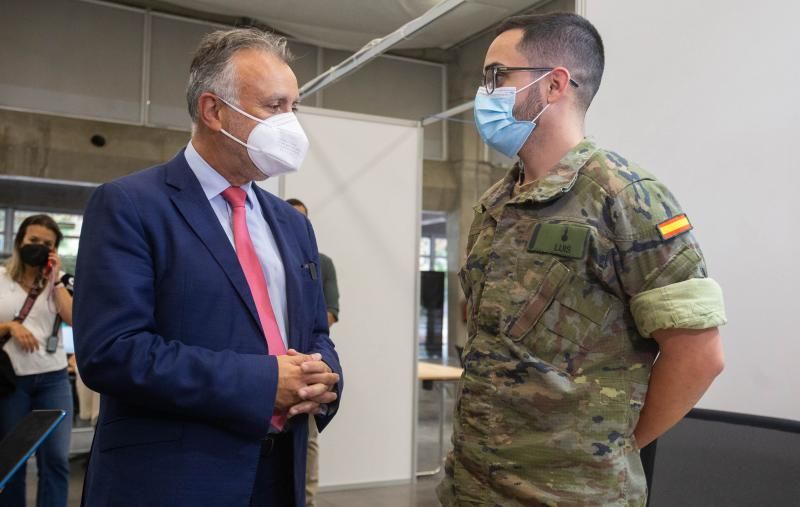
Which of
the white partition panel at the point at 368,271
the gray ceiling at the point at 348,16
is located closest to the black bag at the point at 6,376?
the white partition panel at the point at 368,271

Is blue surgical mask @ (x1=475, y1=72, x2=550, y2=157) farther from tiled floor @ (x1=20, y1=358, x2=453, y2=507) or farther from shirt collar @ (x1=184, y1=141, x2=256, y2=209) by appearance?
tiled floor @ (x1=20, y1=358, x2=453, y2=507)

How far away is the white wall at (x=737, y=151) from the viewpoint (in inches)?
66.9

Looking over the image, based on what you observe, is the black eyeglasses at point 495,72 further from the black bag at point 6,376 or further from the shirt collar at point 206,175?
the black bag at point 6,376

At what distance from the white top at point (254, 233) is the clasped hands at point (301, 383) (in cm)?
11

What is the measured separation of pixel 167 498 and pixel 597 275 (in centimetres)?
86

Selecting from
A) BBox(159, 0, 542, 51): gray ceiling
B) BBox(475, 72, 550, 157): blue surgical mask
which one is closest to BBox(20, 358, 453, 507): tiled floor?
BBox(475, 72, 550, 157): blue surgical mask

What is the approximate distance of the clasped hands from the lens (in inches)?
52.4

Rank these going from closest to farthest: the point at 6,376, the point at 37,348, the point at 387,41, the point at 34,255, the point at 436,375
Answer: the point at 6,376
the point at 37,348
the point at 34,255
the point at 387,41
the point at 436,375

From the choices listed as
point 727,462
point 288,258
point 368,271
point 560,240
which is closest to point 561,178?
point 560,240

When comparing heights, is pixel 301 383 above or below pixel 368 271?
below

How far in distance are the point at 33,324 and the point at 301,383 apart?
8.40ft

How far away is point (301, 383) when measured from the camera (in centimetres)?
135

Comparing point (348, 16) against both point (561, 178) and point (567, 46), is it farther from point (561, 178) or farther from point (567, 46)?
point (561, 178)

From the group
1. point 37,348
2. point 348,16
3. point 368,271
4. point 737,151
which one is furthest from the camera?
point 348,16
